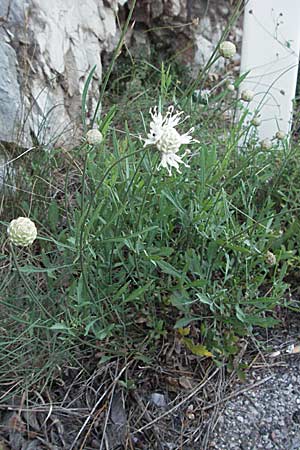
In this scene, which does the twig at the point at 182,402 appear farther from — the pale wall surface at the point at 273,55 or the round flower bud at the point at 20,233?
the pale wall surface at the point at 273,55

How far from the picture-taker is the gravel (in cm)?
144

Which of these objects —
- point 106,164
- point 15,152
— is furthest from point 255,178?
point 15,152

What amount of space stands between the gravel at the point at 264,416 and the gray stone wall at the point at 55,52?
0.97 m

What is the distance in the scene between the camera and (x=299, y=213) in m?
1.80

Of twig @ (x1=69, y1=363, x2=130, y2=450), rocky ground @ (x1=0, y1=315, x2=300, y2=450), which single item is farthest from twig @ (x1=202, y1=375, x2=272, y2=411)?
twig @ (x1=69, y1=363, x2=130, y2=450)

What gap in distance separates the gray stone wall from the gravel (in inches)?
38.4

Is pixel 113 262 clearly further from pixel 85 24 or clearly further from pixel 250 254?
pixel 85 24

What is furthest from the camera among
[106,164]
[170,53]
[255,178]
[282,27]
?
[170,53]

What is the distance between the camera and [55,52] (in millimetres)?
2080

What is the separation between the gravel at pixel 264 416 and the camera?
1.44 m

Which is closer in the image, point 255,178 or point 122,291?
point 122,291

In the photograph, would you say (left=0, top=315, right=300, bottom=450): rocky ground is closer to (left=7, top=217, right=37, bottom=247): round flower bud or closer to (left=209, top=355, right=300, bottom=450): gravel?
(left=209, top=355, right=300, bottom=450): gravel

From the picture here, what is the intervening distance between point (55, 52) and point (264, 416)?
4.43 ft

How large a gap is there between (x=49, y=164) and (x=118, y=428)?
799 mm
